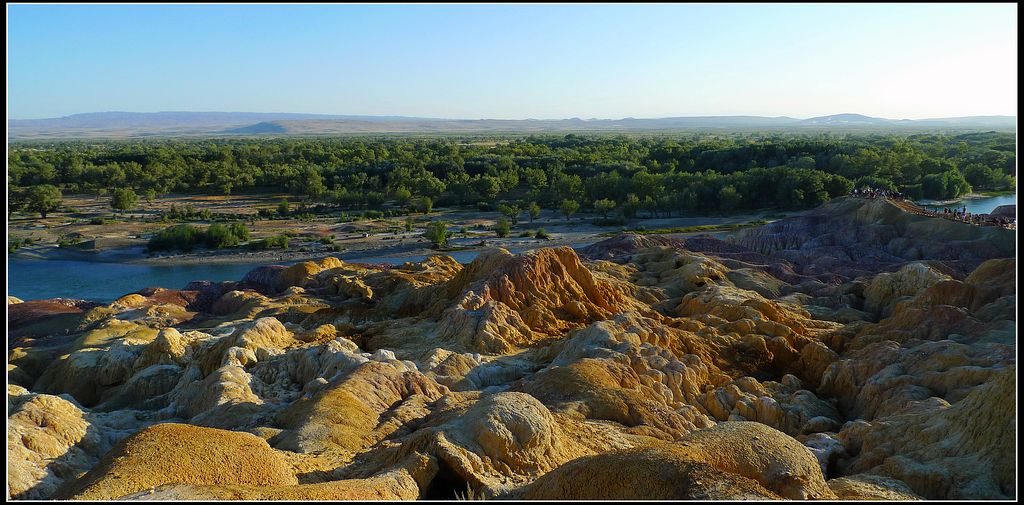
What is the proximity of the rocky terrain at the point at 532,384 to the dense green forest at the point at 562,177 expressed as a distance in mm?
38717

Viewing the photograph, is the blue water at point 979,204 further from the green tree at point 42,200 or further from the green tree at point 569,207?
the green tree at point 42,200

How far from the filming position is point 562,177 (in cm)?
8606

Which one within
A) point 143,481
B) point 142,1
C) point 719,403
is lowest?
point 719,403

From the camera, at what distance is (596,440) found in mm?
14734

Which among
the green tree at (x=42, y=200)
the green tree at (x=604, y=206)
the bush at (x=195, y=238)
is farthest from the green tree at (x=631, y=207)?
the green tree at (x=42, y=200)

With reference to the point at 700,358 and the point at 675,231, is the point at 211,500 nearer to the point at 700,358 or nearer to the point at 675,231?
the point at 700,358

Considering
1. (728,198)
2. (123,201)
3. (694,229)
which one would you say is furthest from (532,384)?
(123,201)

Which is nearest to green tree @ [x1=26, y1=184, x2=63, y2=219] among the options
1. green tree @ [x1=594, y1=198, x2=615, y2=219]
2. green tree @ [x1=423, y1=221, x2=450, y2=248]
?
green tree @ [x1=423, y1=221, x2=450, y2=248]

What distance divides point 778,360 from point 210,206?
230 ft

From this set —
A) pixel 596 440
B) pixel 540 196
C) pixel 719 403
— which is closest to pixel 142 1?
pixel 596 440

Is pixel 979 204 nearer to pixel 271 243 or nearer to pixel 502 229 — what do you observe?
pixel 502 229

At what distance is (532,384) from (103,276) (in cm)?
4345

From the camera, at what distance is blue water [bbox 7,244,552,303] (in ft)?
163

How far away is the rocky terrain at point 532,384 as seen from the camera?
1140 cm
